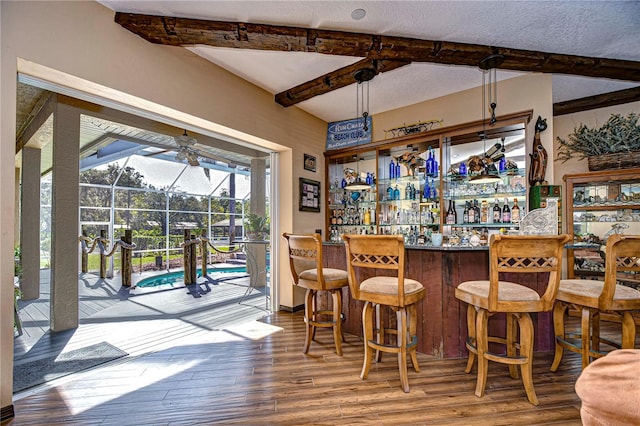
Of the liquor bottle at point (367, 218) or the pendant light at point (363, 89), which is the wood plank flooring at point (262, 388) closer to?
the liquor bottle at point (367, 218)

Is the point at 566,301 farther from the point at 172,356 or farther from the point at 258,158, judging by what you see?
the point at 258,158

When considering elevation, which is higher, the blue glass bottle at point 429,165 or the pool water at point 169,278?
the blue glass bottle at point 429,165

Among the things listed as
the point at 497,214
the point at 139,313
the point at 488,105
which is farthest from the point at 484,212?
the point at 139,313

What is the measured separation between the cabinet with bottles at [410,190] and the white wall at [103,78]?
1.82m

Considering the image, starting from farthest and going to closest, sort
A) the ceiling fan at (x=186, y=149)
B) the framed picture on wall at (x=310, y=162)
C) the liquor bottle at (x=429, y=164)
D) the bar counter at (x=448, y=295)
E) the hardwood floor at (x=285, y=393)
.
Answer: the framed picture on wall at (x=310, y=162) → the liquor bottle at (x=429, y=164) → the ceiling fan at (x=186, y=149) → the bar counter at (x=448, y=295) → the hardwood floor at (x=285, y=393)

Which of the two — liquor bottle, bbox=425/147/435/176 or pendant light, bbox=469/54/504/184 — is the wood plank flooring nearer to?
pendant light, bbox=469/54/504/184

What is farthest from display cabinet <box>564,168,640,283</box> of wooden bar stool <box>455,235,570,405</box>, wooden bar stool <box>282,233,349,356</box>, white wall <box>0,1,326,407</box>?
white wall <box>0,1,326,407</box>

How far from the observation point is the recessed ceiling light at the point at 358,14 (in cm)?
232

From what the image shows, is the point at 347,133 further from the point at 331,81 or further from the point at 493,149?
the point at 493,149

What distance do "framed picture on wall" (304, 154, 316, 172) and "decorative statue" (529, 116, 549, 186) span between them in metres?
2.94

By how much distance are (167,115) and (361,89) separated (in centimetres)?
241

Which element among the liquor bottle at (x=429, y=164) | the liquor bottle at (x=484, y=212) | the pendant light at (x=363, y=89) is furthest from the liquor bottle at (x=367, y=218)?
the liquor bottle at (x=484, y=212)

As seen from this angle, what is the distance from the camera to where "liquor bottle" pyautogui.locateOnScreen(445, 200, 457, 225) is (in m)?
3.83

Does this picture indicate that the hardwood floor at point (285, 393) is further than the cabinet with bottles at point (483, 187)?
No
